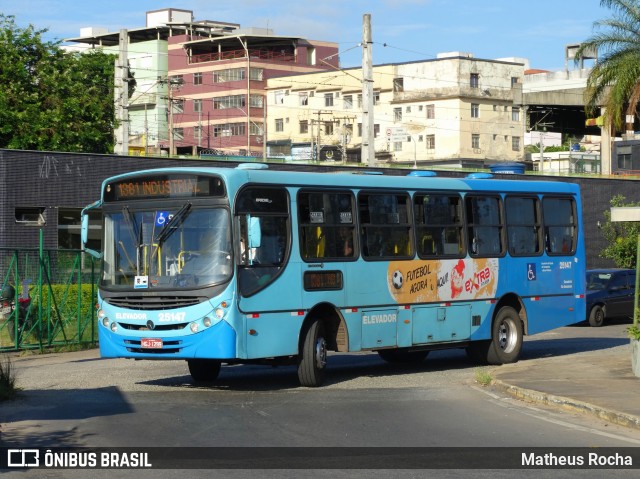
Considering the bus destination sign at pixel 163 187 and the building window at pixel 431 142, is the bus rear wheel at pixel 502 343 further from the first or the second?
the building window at pixel 431 142

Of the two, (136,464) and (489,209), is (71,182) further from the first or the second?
(136,464)

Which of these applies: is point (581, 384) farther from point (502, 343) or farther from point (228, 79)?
point (228, 79)

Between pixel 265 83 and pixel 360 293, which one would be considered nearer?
pixel 360 293

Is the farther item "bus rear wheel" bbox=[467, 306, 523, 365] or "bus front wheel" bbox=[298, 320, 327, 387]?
"bus rear wheel" bbox=[467, 306, 523, 365]

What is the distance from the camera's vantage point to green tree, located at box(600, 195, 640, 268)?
4619cm

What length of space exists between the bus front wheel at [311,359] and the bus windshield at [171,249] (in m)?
1.79

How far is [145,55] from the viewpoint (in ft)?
367

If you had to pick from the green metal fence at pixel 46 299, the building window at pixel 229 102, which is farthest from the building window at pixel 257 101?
the green metal fence at pixel 46 299

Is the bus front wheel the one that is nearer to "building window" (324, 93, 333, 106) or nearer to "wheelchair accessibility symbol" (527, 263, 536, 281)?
"wheelchair accessibility symbol" (527, 263, 536, 281)

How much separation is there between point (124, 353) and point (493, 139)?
282ft

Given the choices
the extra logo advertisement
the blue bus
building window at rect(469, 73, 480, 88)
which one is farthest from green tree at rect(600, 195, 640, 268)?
building window at rect(469, 73, 480, 88)

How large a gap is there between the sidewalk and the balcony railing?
89624 mm

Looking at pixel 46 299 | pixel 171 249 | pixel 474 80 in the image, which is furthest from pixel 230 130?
pixel 171 249

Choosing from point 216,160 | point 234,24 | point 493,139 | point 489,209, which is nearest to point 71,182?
point 216,160
